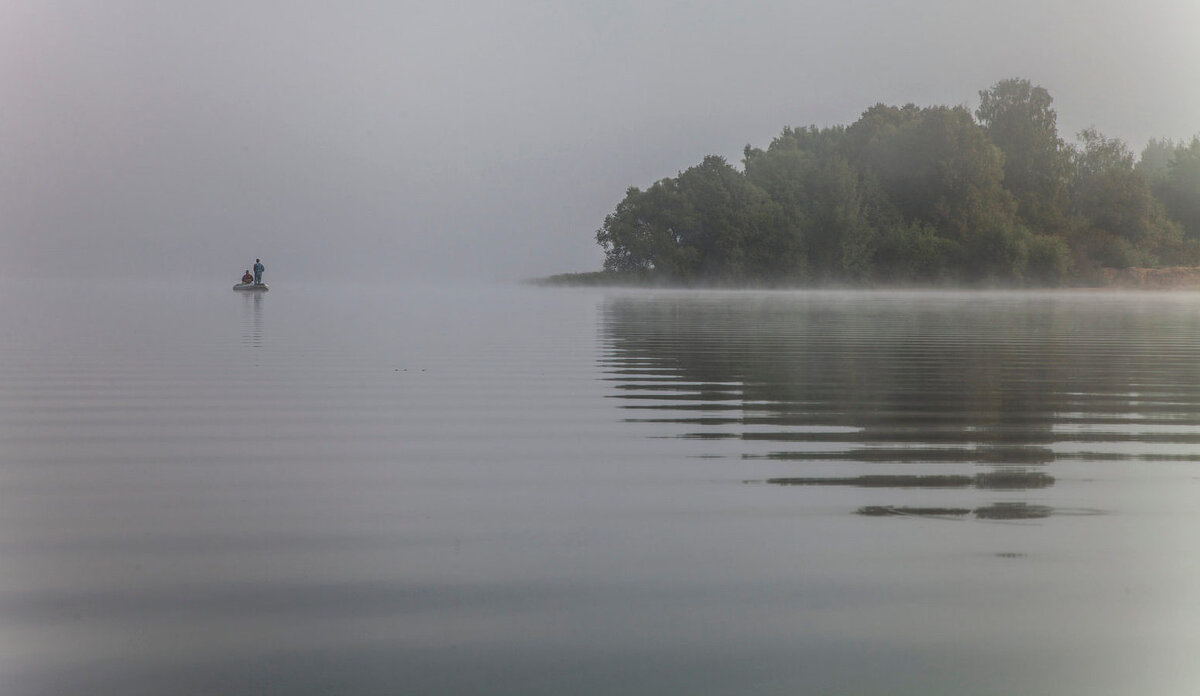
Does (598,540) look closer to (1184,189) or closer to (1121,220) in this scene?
(1121,220)

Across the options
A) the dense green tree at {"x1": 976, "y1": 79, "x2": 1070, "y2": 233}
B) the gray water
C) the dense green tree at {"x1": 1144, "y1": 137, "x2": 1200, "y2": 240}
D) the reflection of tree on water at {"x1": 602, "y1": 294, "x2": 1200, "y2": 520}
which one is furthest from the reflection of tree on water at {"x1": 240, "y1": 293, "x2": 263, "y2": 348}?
the dense green tree at {"x1": 1144, "y1": 137, "x2": 1200, "y2": 240}

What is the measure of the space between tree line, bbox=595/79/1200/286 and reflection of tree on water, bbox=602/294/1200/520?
5566cm

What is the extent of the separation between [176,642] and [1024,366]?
11.1 meters

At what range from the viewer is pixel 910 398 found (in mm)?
9047

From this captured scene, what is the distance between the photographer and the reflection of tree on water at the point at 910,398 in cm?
607

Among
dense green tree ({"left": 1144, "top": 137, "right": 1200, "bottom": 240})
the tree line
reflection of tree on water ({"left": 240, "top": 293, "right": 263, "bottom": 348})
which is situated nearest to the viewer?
reflection of tree on water ({"left": 240, "top": 293, "right": 263, "bottom": 348})

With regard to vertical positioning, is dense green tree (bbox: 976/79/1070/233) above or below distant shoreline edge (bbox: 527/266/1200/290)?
above

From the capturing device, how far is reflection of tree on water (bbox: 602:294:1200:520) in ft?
19.9

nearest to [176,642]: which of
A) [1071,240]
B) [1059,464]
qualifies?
[1059,464]

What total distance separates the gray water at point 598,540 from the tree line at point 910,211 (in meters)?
64.5

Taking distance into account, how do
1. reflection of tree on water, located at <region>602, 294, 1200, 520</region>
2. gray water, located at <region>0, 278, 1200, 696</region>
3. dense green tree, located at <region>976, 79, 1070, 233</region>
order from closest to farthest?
gray water, located at <region>0, 278, 1200, 696</region> < reflection of tree on water, located at <region>602, 294, 1200, 520</region> < dense green tree, located at <region>976, 79, 1070, 233</region>

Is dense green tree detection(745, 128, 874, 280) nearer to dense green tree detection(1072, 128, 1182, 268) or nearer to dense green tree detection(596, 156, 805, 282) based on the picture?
dense green tree detection(596, 156, 805, 282)

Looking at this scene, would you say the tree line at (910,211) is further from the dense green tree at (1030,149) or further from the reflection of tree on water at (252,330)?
the reflection of tree on water at (252,330)

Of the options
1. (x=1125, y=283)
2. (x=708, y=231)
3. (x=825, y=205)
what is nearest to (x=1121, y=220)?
(x=1125, y=283)
